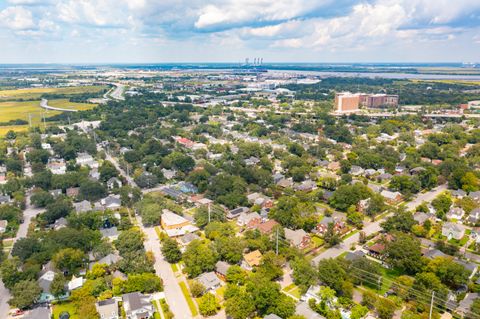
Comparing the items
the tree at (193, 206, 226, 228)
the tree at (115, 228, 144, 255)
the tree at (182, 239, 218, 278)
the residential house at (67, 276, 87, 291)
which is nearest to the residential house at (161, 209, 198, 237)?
the tree at (193, 206, 226, 228)

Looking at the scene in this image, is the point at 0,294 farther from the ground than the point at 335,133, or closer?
closer

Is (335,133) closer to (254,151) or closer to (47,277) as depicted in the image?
(254,151)

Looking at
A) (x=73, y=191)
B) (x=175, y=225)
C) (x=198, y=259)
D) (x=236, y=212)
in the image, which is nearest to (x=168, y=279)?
(x=198, y=259)

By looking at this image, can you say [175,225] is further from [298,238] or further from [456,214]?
[456,214]

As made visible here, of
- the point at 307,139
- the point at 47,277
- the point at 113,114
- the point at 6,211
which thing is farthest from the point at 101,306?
the point at 113,114

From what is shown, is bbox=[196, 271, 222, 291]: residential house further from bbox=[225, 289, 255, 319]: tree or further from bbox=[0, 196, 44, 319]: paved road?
bbox=[0, 196, 44, 319]: paved road

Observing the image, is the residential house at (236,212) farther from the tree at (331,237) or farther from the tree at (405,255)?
the tree at (405,255)
